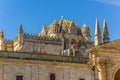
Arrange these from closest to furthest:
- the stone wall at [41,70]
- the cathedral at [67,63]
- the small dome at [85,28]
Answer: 1. the stone wall at [41,70]
2. the cathedral at [67,63]
3. the small dome at [85,28]

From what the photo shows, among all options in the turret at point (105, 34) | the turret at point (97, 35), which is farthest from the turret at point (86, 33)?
the turret at point (97, 35)

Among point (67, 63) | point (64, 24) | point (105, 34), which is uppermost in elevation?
point (64, 24)

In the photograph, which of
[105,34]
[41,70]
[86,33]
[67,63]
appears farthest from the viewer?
[86,33]

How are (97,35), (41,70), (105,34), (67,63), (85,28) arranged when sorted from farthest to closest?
(85,28) → (105,34) → (97,35) → (67,63) → (41,70)

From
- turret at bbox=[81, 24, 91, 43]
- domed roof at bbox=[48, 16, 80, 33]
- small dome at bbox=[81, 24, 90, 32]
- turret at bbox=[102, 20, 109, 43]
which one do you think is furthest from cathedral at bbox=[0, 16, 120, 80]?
small dome at bbox=[81, 24, 90, 32]

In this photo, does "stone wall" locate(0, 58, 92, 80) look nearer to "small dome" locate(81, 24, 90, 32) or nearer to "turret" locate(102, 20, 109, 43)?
"turret" locate(102, 20, 109, 43)

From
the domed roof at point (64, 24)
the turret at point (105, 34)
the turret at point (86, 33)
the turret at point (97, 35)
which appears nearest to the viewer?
the turret at point (97, 35)

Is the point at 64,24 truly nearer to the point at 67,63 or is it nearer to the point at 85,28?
the point at 85,28

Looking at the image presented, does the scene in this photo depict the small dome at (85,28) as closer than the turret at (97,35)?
No

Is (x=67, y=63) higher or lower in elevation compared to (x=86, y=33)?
lower

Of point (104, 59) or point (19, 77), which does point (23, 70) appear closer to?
point (19, 77)

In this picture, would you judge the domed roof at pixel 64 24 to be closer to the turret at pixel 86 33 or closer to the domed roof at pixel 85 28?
the domed roof at pixel 85 28

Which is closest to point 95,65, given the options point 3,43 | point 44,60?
point 44,60

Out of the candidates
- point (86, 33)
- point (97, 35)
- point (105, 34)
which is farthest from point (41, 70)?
point (86, 33)
